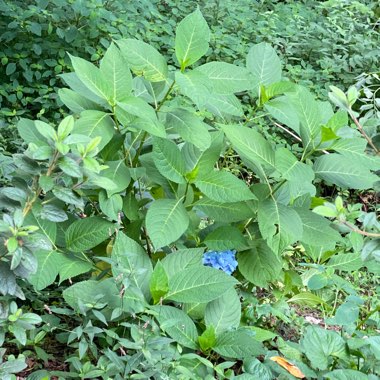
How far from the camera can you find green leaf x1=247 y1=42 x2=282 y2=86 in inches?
113

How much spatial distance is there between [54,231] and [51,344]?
421mm

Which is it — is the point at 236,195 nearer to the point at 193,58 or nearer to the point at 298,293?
the point at 193,58

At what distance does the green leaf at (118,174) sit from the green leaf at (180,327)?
463mm

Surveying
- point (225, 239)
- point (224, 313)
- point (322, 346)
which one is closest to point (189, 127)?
point (225, 239)

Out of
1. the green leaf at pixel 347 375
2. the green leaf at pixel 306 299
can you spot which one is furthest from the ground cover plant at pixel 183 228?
the green leaf at pixel 306 299

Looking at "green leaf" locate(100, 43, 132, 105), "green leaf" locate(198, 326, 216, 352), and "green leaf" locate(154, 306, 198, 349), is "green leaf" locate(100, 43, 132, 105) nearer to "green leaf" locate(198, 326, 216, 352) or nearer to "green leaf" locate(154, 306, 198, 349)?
"green leaf" locate(154, 306, 198, 349)

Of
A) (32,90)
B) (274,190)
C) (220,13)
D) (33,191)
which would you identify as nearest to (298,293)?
(274,190)

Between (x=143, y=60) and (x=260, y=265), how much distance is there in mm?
907

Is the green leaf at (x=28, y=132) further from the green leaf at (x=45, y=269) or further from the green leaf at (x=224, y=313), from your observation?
the green leaf at (x=224, y=313)

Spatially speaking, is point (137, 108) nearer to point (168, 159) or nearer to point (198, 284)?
point (168, 159)

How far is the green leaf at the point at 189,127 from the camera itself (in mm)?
2537

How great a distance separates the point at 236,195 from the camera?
2.58 metres

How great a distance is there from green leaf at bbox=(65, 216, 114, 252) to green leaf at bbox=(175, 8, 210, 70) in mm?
648

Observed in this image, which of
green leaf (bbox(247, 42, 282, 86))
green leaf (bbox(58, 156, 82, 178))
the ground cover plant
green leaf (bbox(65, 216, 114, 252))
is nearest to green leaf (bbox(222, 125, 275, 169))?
the ground cover plant
